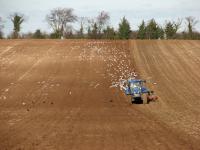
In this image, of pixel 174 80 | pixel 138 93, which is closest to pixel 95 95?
pixel 138 93

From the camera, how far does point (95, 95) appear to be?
31.4 metres

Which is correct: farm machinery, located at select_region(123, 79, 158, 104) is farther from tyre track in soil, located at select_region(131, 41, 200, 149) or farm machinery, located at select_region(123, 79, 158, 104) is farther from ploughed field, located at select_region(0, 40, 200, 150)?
tyre track in soil, located at select_region(131, 41, 200, 149)

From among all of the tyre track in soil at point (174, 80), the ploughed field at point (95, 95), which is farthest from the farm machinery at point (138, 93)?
the tyre track in soil at point (174, 80)

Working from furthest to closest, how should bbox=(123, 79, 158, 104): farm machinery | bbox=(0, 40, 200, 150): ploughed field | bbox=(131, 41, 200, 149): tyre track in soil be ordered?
bbox=(123, 79, 158, 104): farm machinery < bbox=(131, 41, 200, 149): tyre track in soil < bbox=(0, 40, 200, 150): ploughed field

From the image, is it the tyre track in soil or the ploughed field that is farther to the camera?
the tyre track in soil

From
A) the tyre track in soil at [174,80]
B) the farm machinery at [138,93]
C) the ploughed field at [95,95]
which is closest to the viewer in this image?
the ploughed field at [95,95]

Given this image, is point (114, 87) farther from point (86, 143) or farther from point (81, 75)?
point (86, 143)

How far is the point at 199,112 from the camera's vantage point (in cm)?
2395

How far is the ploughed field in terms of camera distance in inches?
664

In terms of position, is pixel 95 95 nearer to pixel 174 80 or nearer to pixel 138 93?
pixel 138 93

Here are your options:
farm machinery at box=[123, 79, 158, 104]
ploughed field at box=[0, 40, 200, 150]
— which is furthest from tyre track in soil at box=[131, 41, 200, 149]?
farm machinery at box=[123, 79, 158, 104]

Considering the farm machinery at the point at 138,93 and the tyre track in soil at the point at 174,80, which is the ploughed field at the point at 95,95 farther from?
the farm machinery at the point at 138,93

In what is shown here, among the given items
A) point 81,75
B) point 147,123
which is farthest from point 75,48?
point 147,123

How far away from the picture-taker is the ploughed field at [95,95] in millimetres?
16859
